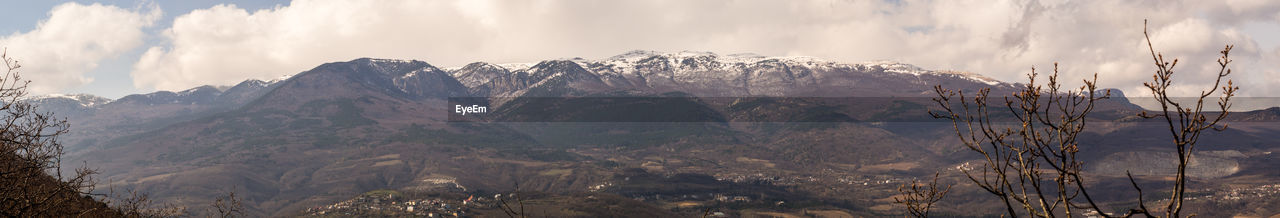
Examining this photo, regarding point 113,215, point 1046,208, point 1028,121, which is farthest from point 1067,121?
point 113,215

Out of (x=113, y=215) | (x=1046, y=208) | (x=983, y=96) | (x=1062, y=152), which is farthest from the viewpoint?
(x=113, y=215)

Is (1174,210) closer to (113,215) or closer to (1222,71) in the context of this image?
(1222,71)

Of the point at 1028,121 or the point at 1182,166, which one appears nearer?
the point at 1182,166

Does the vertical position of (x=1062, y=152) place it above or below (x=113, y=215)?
above

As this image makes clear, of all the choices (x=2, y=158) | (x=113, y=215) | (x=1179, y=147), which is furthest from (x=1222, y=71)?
(x=113, y=215)

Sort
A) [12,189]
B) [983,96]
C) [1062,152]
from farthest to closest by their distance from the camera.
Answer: [12,189] < [983,96] < [1062,152]

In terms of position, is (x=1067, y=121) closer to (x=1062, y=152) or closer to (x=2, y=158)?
(x=1062, y=152)

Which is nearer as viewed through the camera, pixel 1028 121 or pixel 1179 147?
pixel 1179 147

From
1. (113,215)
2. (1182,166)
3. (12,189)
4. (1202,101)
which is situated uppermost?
(1202,101)

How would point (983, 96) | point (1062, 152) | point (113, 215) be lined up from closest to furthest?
1. point (1062, 152)
2. point (983, 96)
3. point (113, 215)
